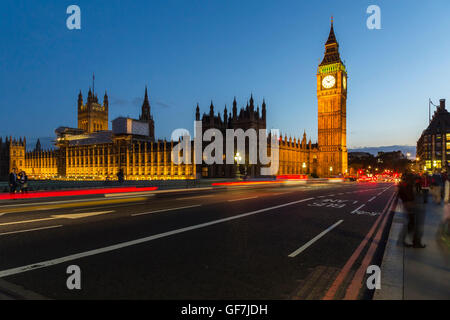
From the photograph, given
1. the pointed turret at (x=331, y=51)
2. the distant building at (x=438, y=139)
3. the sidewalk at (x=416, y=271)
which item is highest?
the pointed turret at (x=331, y=51)

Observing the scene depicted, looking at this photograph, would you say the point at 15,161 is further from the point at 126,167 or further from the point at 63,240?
the point at 63,240

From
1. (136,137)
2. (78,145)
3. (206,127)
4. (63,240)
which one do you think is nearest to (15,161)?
(78,145)

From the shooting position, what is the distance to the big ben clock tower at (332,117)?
96500mm

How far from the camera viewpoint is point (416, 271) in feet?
17.2

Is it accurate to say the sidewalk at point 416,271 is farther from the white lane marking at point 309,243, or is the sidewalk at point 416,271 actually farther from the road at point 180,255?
the white lane marking at point 309,243

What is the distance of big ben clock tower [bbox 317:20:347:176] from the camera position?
9650 cm

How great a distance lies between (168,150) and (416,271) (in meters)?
77.1

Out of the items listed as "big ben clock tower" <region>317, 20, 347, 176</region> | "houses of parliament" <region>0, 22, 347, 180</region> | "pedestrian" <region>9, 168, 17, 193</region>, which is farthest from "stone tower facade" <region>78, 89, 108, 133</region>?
"pedestrian" <region>9, 168, 17, 193</region>

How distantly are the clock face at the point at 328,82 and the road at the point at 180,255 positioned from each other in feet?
321

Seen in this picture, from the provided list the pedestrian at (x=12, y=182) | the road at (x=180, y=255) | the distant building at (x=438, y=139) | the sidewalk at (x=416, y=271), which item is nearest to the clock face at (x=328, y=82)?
the distant building at (x=438, y=139)

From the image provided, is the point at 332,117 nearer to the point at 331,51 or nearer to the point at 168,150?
the point at 331,51

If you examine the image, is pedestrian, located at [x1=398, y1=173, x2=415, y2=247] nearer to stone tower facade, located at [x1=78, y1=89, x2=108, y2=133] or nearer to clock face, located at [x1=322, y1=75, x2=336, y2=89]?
clock face, located at [x1=322, y1=75, x2=336, y2=89]

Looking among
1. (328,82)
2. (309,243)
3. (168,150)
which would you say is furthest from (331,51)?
(309,243)

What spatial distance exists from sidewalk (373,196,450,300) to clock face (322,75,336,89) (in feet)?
330
